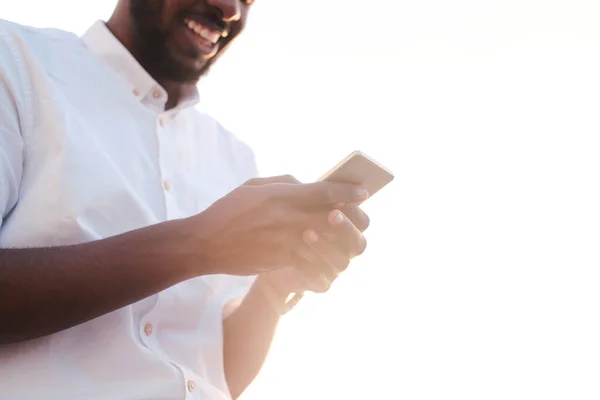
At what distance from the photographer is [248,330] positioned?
2076 mm

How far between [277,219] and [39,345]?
619mm

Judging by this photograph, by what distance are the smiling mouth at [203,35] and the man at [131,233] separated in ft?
0.30

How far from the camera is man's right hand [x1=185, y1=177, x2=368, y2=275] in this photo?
1391 millimetres

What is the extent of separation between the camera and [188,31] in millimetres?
2334

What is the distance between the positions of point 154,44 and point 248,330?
108cm

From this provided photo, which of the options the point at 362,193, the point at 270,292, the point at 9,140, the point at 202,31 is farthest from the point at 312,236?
the point at 202,31

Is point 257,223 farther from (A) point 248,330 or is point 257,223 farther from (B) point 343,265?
(A) point 248,330

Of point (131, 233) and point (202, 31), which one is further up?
point (202, 31)

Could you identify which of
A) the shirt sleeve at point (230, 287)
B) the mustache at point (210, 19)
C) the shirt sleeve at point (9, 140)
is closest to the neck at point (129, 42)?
the mustache at point (210, 19)

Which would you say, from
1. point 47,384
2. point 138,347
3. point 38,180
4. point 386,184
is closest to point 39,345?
point 47,384

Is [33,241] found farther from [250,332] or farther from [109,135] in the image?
[250,332]

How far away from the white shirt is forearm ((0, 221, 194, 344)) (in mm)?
149

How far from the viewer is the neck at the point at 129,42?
7.30 ft

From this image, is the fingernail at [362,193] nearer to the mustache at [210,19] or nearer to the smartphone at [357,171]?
the smartphone at [357,171]
